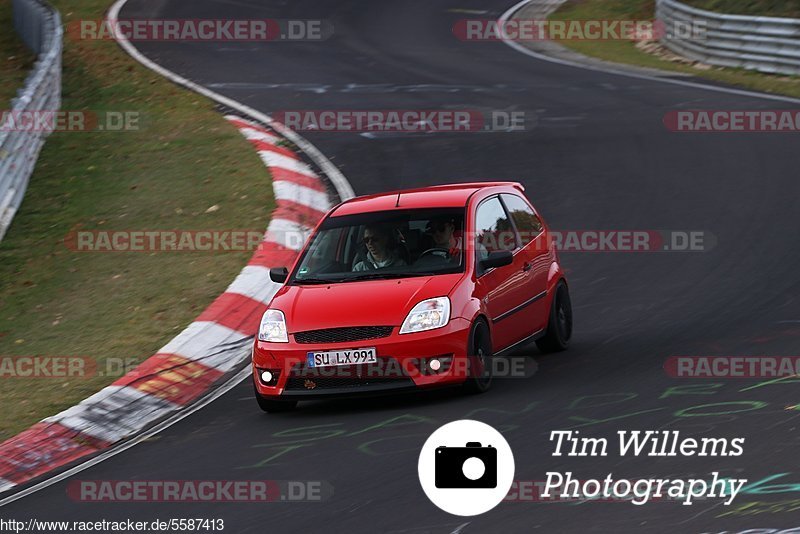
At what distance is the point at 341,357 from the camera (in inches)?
367

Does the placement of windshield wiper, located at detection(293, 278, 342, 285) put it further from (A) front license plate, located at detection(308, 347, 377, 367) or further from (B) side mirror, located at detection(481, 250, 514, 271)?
(B) side mirror, located at detection(481, 250, 514, 271)

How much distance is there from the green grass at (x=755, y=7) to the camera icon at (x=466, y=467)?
21905 millimetres

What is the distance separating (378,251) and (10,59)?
16.7 meters

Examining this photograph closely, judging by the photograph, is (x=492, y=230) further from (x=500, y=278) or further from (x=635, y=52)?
(x=635, y=52)

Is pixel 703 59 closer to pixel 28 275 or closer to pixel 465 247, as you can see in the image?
pixel 28 275

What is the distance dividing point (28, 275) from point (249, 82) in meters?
10.5

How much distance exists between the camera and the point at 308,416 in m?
9.60

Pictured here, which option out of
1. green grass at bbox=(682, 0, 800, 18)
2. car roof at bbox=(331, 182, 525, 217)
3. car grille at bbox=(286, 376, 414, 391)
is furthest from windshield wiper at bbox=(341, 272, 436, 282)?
green grass at bbox=(682, 0, 800, 18)

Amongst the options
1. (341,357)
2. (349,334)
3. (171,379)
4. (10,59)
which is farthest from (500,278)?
(10,59)

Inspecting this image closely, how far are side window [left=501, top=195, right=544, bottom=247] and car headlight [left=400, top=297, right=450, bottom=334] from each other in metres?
1.71

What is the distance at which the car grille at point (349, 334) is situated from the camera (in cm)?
935

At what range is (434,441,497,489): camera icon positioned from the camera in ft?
24.1

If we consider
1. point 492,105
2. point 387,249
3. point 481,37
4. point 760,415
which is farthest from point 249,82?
point 760,415

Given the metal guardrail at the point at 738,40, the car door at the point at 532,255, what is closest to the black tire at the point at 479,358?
the car door at the point at 532,255
